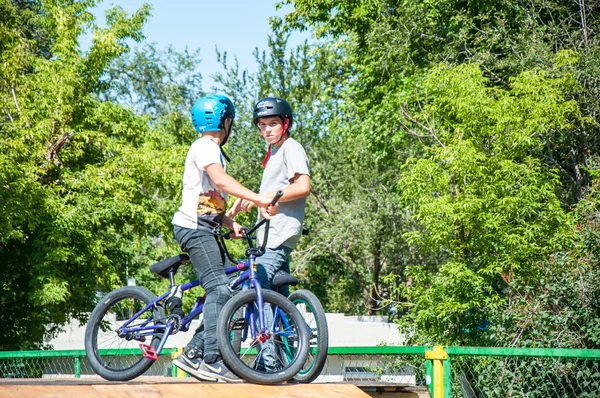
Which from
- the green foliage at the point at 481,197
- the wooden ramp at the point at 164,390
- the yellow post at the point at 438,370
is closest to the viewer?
the wooden ramp at the point at 164,390

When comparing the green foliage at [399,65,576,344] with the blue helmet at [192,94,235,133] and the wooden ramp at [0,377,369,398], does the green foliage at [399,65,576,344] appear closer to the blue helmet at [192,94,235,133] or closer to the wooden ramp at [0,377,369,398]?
the blue helmet at [192,94,235,133]

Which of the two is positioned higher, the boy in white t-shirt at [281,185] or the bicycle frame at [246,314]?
the boy in white t-shirt at [281,185]

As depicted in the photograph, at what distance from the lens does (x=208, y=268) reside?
15.4 ft

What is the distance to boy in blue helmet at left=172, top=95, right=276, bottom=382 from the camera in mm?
4527

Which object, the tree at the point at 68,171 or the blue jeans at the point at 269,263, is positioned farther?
the tree at the point at 68,171

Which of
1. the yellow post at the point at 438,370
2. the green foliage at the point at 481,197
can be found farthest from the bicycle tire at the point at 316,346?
the green foliage at the point at 481,197

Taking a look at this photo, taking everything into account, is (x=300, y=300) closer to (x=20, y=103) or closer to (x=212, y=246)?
(x=212, y=246)

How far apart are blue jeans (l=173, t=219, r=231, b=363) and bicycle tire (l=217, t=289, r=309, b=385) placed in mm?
152

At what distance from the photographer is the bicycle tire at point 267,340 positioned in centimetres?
428

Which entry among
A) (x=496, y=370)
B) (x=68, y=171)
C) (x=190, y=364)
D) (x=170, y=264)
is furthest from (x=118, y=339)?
(x=68, y=171)

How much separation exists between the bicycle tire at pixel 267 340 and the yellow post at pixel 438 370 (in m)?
1.17

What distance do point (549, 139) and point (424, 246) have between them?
3.57m

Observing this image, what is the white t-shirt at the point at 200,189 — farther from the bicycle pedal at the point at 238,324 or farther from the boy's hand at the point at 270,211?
the bicycle pedal at the point at 238,324

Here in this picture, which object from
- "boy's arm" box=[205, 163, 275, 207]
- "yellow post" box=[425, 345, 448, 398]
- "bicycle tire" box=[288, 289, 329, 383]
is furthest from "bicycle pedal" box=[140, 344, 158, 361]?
"yellow post" box=[425, 345, 448, 398]
